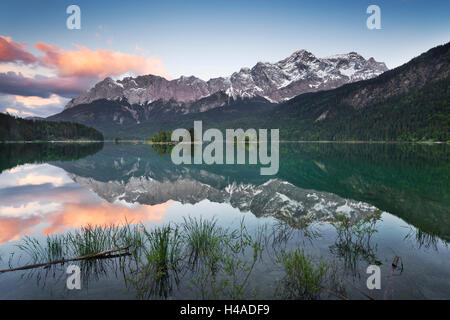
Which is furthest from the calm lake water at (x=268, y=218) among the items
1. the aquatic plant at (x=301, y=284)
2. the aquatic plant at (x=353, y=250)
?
the aquatic plant at (x=301, y=284)

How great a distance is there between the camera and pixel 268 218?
17609 mm

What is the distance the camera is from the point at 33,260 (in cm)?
1106

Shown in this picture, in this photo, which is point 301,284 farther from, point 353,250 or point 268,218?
point 268,218

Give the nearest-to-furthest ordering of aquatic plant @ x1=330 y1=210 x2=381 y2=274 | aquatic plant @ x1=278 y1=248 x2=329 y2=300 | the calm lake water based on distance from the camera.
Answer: aquatic plant @ x1=278 y1=248 x2=329 y2=300
the calm lake water
aquatic plant @ x1=330 y1=210 x2=381 y2=274

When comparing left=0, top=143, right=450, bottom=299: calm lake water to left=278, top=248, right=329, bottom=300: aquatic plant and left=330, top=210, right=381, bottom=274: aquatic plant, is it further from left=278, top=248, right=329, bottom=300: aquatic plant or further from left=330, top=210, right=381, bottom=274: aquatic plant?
left=278, top=248, right=329, bottom=300: aquatic plant

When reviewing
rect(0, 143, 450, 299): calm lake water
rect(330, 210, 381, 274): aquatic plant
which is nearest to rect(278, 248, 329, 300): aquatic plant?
rect(0, 143, 450, 299): calm lake water

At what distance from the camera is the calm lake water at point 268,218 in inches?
348

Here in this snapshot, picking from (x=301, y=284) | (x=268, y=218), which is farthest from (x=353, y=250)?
(x=268, y=218)

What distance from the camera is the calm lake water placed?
29.0 ft
